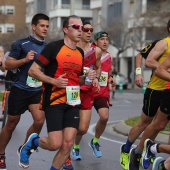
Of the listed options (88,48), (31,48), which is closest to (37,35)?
(31,48)

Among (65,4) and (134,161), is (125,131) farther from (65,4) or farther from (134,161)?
(65,4)

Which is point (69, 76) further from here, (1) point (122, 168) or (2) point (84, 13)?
(2) point (84, 13)

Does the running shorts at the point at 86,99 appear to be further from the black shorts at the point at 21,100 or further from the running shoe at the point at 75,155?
the running shoe at the point at 75,155

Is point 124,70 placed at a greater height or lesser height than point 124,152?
lesser

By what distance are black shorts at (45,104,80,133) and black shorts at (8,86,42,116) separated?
119cm

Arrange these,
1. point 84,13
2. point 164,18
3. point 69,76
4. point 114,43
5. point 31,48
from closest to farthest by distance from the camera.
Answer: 1. point 69,76
2. point 31,48
3. point 164,18
4. point 114,43
5. point 84,13

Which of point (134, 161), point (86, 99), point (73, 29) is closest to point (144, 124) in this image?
point (134, 161)

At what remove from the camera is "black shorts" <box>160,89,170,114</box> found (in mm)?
8102

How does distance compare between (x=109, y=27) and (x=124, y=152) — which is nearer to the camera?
(x=124, y=152)

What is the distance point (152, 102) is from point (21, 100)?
179cm

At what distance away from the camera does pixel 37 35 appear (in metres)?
9.03

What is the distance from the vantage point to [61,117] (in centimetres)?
764

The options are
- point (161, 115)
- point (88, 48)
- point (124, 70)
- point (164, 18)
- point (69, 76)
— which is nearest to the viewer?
point (69, 76)

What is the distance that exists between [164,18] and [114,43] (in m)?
12.2
